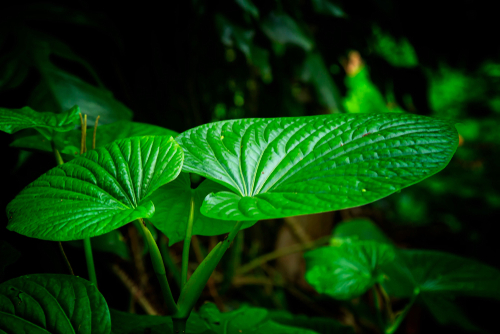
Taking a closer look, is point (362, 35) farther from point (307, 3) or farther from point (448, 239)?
point (448, 239)

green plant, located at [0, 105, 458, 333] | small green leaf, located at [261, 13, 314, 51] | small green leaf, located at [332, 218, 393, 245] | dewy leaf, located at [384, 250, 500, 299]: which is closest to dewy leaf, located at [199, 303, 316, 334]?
green plant, located at [0, 105, 458, 333]

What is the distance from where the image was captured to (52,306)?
375mm

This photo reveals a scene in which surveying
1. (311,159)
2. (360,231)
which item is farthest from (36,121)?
(360,231)

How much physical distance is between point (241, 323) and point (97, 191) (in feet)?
1.15

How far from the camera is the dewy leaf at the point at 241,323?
1.70ft

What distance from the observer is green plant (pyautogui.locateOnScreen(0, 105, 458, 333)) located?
0.32m

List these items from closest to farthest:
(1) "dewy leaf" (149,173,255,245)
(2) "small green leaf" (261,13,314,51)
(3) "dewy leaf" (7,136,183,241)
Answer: (3) "dewy leaf" (7,136,183,241)
(1) "dewy leaf" (149,173,255,245)
(2) "small green leaf" (261,13,314,51)

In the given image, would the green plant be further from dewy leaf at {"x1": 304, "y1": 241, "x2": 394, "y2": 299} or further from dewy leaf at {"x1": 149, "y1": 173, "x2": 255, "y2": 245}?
dewy leaf at {"x1": 304, "y1": 241, "x2": 394, "y2": 299}

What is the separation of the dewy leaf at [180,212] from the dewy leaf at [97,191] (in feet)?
0.26

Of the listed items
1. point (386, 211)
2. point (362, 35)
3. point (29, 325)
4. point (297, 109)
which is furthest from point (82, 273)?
point (386, 211)

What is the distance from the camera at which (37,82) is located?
2.51 ft

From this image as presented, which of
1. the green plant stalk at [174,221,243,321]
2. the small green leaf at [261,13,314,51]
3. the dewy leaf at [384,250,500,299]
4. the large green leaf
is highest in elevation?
the small green leaf at [261,13,314,51]

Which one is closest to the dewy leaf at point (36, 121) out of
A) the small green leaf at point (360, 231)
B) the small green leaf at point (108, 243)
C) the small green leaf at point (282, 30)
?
the small green leaf at point (108, 243)

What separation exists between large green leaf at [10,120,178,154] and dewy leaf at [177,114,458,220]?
122 millimetres
